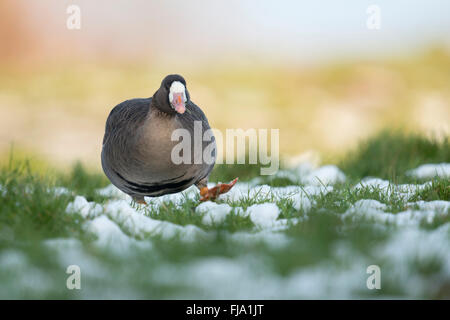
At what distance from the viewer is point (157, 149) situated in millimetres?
4109

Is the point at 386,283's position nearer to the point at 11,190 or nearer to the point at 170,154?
the point at 170,154

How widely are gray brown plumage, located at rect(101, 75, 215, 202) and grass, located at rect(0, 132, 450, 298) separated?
1.46 ft

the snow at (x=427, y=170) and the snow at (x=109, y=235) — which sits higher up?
the snow at (x=427, y=170)

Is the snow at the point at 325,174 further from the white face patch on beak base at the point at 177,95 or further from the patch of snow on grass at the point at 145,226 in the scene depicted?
the patch of snow on grass at the point at 145,226

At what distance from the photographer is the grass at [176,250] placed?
250 cm

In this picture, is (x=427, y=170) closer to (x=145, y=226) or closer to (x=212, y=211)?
(x=212, y=211)

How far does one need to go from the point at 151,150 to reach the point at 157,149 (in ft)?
0.16

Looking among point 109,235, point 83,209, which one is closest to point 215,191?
point 83,209

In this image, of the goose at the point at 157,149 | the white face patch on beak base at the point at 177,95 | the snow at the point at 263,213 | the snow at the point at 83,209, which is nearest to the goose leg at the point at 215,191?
the goose at the point at 157,149

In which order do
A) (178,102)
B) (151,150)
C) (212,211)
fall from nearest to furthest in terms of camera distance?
1. (212,211)
2. (178,102)
3. (151,150)

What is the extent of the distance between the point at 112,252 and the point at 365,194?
6.85 feet

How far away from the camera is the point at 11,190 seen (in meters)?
3.47
